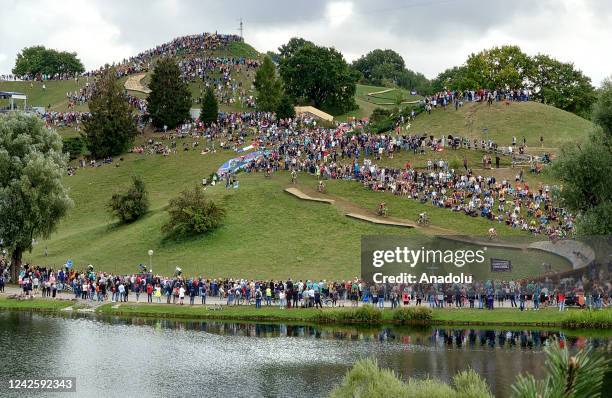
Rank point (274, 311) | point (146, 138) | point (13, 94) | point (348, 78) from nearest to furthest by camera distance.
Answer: point (274, 311) < point (146, 138) < point (13, 94) < point (348, 78)

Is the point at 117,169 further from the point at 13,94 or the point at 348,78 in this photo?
the point at 348,78

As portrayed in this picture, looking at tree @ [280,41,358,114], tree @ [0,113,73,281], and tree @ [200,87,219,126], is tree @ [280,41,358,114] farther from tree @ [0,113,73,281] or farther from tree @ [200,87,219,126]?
tree @ [0,113,73,281]

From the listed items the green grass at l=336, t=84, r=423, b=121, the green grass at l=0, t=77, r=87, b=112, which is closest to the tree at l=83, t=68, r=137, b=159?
the green grass at l=0, t=77, r=87, b=112

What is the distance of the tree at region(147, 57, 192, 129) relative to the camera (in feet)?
384

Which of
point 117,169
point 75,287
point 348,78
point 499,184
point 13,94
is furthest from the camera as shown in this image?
point 348,78

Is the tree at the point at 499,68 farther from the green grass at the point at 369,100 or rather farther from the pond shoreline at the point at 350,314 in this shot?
the pond shoreline at the point at 350,314

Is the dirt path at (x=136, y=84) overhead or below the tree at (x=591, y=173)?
overhead

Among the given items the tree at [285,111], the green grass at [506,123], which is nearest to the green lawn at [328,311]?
the green grass at [506,123]

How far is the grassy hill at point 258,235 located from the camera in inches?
2712

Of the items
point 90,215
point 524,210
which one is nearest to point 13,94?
point 90,215

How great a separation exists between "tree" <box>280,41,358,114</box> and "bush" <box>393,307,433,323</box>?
302 ft

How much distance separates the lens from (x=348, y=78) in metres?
144

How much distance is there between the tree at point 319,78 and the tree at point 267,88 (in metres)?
9.64

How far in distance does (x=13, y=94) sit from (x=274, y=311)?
9540 cm
